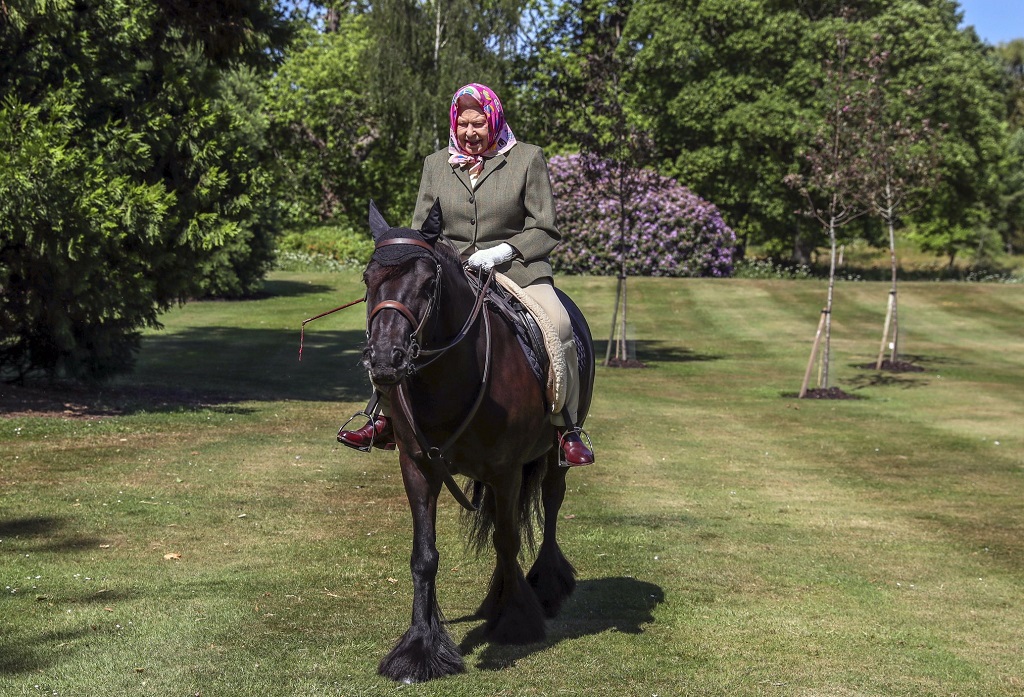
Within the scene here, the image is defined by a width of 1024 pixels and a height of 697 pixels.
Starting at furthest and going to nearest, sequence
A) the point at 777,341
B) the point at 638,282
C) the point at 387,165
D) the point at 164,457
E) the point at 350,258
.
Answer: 1. the point at 387,165
2. the point at 350,258
3. the point at 638,282
4. the point at 777,341
5. the point at 164,457

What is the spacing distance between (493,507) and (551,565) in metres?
0.97

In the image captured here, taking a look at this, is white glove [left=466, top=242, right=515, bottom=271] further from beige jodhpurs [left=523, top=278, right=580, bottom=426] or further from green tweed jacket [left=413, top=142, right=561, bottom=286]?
beige jodhpurs [left=523, top=278, right=580, bottom=426]

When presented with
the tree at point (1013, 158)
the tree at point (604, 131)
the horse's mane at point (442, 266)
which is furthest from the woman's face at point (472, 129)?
the tree at point (1013, 158)

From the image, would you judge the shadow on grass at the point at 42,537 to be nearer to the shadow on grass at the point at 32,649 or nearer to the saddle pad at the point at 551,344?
the shadow on grass at the point at 32,649

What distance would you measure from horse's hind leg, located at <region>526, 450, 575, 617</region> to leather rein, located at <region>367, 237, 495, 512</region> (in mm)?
1592

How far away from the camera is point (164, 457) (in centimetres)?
Result: 1530

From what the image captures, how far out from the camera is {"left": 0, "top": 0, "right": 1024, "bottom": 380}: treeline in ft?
60.4

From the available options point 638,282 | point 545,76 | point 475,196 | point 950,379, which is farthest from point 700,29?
point 475,196

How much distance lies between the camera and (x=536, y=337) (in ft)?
26.4

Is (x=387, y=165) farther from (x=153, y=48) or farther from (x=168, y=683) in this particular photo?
(x=168, y=683)

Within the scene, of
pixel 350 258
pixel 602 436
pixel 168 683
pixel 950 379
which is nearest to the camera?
pixel 168 683

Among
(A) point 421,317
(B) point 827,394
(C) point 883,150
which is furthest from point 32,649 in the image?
(C) point 883,150

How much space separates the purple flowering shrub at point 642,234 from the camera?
5206cm

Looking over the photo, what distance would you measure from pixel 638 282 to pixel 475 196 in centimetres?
4289
